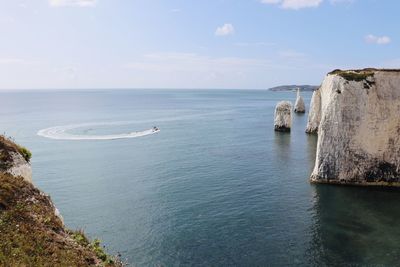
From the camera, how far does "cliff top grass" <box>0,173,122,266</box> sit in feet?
55.4

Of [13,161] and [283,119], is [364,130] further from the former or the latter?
[283,119]

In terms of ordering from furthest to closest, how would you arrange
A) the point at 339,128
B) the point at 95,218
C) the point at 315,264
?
the point at 339,128, the point at 95,218, the point at 315,264

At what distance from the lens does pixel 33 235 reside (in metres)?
18.3

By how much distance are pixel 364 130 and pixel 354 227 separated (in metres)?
16.3

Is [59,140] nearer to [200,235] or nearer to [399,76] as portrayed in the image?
[200,235]

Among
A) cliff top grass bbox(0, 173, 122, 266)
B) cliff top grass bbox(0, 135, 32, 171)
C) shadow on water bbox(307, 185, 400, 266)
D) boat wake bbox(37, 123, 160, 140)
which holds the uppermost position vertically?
cliff top grass bbox(0, 135, 32, 171)

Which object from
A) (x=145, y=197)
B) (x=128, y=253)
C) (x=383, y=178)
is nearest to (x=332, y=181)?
(x=383, y=178)

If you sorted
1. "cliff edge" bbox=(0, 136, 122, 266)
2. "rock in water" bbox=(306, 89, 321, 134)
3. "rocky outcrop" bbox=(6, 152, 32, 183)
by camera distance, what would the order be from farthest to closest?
"rock in water" bbox=(306, 89, 321, 134)
"rocky outcrop" bbox=(6, 152, 32, 183)
"cliff edge" bbox=(0, 136, 122, 266)

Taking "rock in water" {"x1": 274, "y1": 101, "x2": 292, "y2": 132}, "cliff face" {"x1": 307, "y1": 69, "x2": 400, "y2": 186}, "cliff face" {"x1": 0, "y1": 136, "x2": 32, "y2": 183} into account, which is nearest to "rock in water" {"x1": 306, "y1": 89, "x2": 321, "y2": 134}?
"rock in water" {"x1": 274, "y1": 101, "x2": 292, "y2": 132}

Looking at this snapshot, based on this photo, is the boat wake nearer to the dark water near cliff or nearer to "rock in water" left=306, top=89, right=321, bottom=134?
the dark water near cliff

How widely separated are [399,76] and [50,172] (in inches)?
2071

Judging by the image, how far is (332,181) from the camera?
49.0 m

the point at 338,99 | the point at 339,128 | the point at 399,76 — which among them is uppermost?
the point at 399,76

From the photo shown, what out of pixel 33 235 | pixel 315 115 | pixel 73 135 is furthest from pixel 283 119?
pixel 33 235
